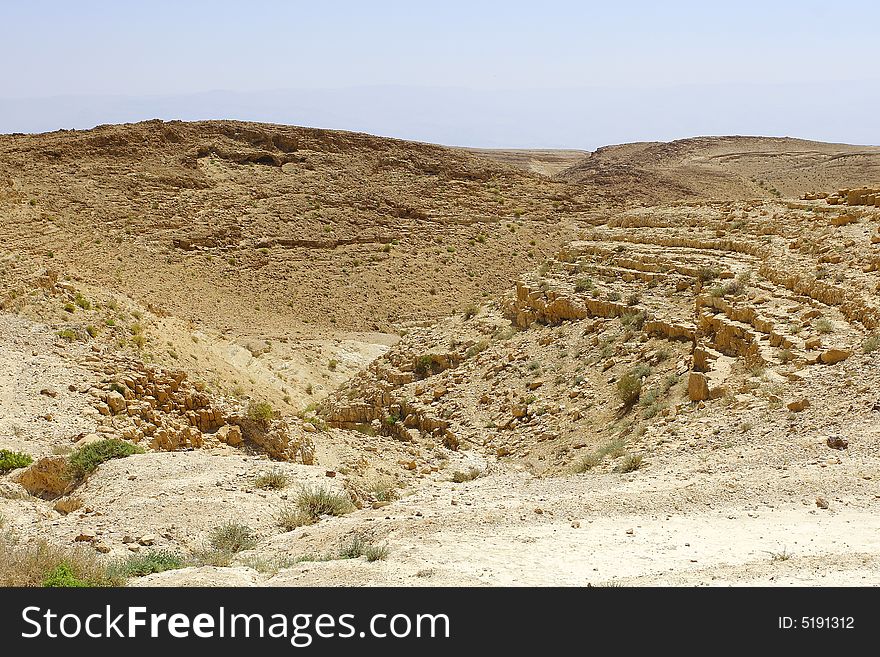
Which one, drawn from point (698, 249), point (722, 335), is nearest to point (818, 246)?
point (698, 249)

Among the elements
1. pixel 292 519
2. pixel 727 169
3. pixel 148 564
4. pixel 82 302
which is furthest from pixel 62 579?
pixel 727 169

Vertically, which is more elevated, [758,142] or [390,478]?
[758,142]

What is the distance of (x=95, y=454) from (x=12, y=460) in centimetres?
79

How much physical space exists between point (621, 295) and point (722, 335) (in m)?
3.31

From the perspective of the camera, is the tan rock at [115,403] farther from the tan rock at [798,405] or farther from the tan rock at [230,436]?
the tan rock at [798,405]

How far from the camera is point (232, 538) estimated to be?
7.16 metres

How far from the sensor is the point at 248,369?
675 inches

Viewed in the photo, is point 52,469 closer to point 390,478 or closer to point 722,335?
point 390,478

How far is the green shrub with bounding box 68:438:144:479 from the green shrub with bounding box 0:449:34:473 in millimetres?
417

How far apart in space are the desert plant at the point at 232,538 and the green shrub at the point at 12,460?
266 centimetres

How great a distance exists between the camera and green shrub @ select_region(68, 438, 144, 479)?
8.78m

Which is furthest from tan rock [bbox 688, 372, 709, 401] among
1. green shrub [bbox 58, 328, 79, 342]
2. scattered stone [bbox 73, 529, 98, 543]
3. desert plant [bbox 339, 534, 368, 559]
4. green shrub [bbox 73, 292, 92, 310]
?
green shrub [bbox 73, 292, 92, 310]

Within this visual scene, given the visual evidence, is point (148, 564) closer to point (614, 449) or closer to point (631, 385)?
point (614, 449)
